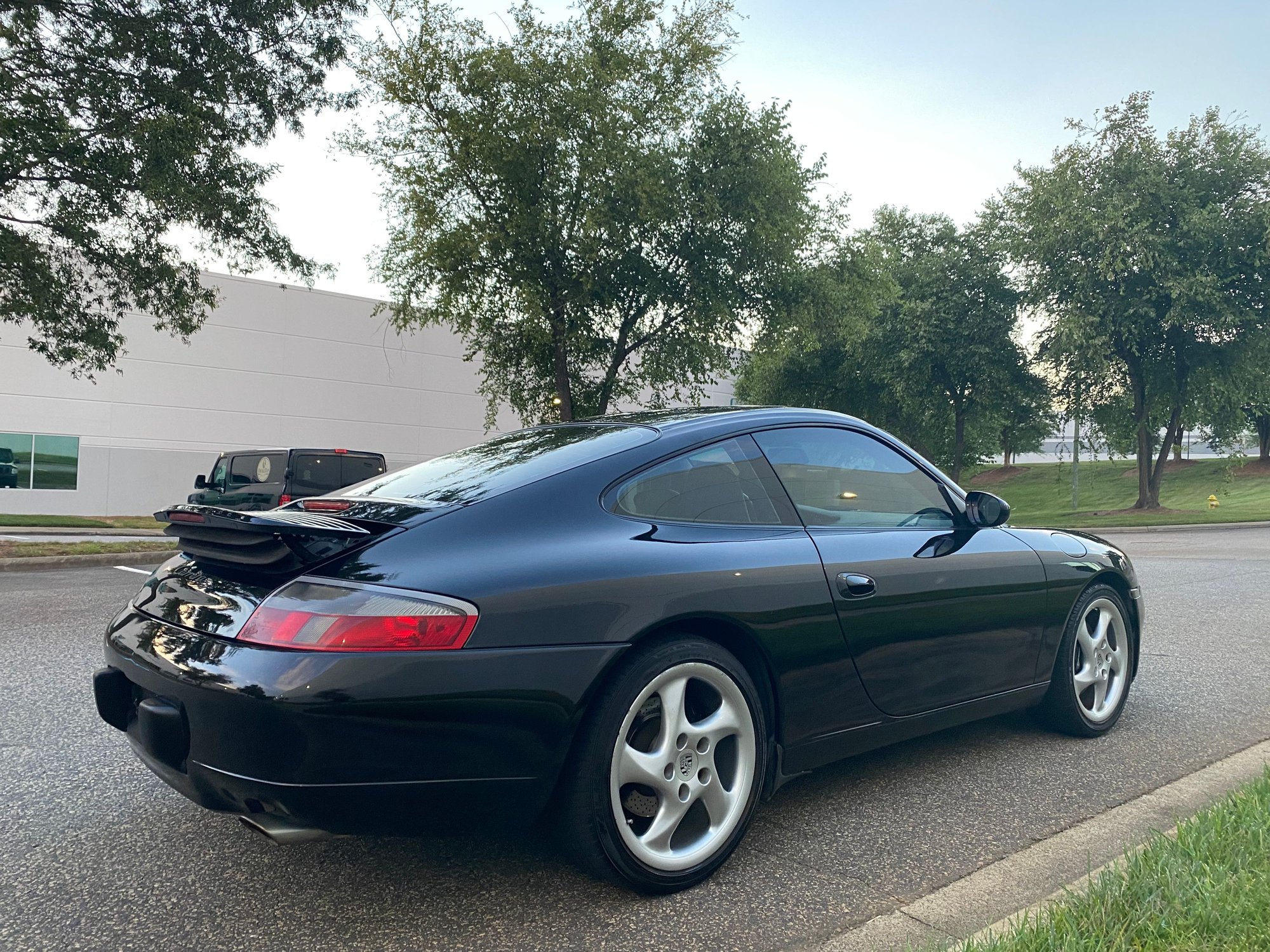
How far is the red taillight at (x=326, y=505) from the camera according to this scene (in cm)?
292

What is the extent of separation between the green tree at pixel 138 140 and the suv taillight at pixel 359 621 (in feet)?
41.1

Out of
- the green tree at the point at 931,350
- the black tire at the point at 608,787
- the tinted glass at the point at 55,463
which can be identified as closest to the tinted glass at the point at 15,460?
the tinted glass at the point at 55,463

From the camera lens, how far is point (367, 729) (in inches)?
87.5

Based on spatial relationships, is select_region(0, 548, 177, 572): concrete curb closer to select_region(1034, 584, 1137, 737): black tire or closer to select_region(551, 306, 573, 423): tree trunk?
select_region(551, 306, 573, 423): tree trunk

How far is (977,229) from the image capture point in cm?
3428

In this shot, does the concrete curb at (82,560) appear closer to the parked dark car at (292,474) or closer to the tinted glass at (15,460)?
the parked dark car at (292,474)

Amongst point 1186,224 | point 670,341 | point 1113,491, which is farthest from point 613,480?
point 1113,491

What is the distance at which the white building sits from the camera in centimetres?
2894

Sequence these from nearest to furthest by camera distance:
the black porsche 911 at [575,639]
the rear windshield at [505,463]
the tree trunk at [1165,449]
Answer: the black porsche 911 at [575,639], the rear windshield at [505,463], the tree trunk at [1165,449]

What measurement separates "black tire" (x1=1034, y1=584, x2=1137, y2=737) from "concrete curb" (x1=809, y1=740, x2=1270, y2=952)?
603 millimetres

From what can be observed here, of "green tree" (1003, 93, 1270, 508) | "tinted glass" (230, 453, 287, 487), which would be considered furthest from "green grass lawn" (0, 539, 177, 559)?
"green tree" (1003, 93, 1270, 508)

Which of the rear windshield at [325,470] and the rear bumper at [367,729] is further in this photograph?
the rear windshield at [325,470]

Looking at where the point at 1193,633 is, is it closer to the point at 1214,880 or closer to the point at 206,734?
the point at 1214,880

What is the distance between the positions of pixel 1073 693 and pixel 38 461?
31800 millimetres
